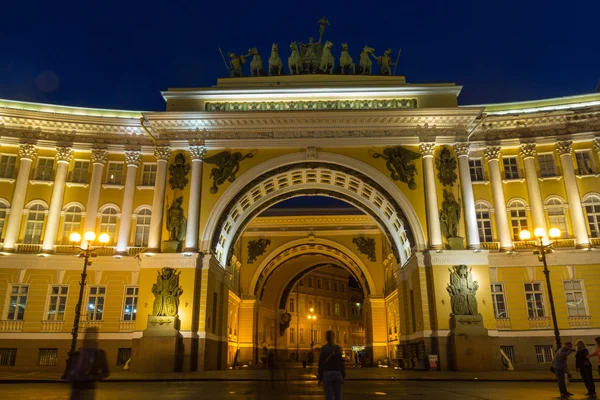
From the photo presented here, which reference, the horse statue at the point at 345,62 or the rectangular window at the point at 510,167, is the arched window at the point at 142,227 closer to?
the horse statue at the point at 345,62

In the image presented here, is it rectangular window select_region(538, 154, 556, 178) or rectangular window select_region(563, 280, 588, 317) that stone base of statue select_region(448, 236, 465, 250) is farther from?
rectangular window select_region(538, 154, 556, 178)

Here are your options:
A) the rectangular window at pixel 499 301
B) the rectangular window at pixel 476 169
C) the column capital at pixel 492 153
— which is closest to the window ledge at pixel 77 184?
the rectangular window at pixel 476 169

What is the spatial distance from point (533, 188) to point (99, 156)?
28627 millimetres

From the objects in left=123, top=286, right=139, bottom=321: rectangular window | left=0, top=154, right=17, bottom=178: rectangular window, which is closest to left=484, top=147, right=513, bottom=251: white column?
left=123, top=286, right=139, bottom=321: rectangular window

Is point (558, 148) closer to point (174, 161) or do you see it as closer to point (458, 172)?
point (458, 172)

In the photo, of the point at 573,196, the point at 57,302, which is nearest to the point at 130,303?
the point at 57,302

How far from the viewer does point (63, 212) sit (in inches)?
1252

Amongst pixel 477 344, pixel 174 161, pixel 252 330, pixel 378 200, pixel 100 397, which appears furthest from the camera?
pixel 252 330

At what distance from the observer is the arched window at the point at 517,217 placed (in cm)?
3139

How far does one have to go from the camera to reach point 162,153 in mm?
31672

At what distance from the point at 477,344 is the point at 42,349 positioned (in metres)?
25.6

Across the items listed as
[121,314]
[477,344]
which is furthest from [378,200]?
[121,314]

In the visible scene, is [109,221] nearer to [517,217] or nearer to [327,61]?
[327,61]

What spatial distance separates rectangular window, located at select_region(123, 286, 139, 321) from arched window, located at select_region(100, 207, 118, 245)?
11.6 ft
